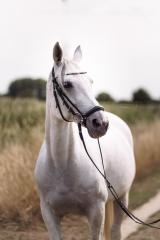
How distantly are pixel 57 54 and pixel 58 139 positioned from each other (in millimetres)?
699

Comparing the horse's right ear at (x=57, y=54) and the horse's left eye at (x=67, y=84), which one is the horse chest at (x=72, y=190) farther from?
the horse's right ear at (x=57, y=54)

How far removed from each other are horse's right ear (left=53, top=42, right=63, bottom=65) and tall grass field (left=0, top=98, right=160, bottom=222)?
399cm

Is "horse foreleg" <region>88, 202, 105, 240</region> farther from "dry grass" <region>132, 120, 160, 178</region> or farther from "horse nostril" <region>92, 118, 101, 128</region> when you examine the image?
"dry grass" <region>132, 120, 160, 178</region>

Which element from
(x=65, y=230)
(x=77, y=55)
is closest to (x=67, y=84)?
(x=77, y=55)

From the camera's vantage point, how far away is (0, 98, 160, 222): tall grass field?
867 cm

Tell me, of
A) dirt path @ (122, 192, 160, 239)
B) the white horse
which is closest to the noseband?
the white horse

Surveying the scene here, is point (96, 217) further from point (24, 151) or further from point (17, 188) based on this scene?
point (24, 151)

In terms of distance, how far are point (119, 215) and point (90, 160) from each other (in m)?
1.57

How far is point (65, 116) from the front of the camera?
4.91m

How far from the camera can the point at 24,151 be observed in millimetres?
9719

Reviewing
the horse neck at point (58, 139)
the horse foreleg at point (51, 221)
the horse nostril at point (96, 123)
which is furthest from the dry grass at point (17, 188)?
the horse nostril at point (96, 123)

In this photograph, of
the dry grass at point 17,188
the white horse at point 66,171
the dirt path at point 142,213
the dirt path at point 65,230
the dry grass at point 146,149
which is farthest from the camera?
the dry grass at point 146,149

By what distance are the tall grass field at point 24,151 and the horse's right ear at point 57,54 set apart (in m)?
3.99

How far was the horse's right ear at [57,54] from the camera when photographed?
483 cm
